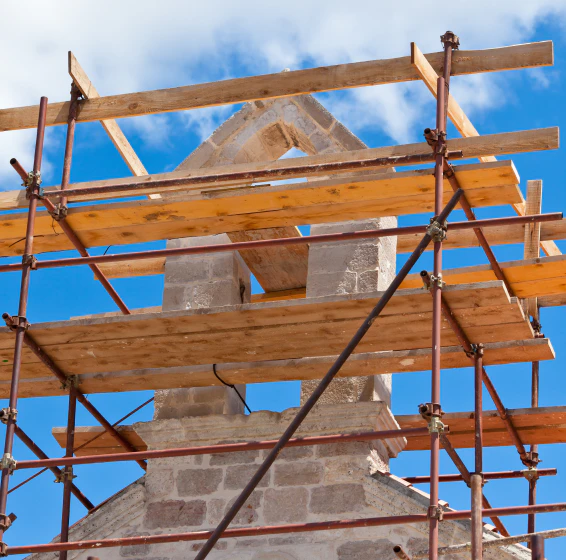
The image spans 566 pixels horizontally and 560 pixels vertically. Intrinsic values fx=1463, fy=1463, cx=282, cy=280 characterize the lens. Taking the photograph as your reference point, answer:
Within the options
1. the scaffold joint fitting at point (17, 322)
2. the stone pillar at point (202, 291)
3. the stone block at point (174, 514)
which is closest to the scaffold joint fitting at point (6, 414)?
the scaffold joint fitting at point (17, 322)

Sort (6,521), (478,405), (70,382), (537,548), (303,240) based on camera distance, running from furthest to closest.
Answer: (70,382) → (303,240) → (478,405) → (6,521) → (537,548)

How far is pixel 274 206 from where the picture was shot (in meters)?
10.6

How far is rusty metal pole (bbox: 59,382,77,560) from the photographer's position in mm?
10391

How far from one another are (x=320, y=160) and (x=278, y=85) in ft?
2.39

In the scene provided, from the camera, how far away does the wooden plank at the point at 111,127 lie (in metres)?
11.4

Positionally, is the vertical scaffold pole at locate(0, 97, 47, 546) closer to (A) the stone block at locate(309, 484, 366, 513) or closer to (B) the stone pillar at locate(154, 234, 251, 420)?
(B) the stone pillar at locate(154, 234, 251, 420)

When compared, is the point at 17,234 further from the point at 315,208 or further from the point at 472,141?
the point at 472,141

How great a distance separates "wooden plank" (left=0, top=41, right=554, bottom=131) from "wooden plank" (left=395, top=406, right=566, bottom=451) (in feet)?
8.65

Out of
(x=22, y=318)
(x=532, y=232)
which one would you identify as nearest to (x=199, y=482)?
(x=22, y=318)

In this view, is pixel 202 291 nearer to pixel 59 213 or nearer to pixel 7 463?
pixel 59 213

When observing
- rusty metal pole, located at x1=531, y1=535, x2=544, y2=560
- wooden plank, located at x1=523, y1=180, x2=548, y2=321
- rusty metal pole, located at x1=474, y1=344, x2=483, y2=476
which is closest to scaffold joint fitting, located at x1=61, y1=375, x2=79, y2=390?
rusty metal pole, located at x1=474, y1=344, x2=483, y2=476

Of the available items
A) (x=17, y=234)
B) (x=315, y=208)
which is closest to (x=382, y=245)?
(x=315, y=208)

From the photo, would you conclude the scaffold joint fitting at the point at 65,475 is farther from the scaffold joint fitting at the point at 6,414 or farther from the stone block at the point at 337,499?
the stone block at the point at 337,499

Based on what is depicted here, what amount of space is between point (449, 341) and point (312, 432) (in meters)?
1.24
